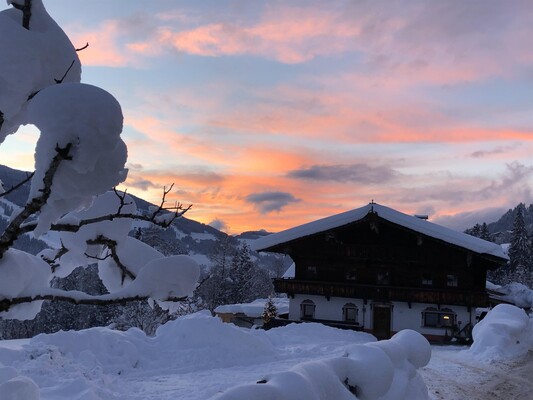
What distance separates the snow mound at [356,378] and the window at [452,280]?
13.2 meters

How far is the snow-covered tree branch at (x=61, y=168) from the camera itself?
3.35 m

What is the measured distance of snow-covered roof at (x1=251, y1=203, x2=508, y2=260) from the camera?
24.1 m

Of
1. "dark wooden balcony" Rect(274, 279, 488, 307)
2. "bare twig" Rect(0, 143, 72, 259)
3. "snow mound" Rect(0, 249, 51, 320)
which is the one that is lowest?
"dark wooden balcony" Rect(274, 279, 488, 307)

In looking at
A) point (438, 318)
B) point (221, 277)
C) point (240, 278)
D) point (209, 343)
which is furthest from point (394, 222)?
point (221, 277)

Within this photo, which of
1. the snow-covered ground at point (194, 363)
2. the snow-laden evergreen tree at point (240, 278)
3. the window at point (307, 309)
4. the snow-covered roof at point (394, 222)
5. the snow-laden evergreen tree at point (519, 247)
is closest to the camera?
the snow-covered ground at point (194, 363)

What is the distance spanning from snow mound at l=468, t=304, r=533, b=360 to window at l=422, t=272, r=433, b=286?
423cm

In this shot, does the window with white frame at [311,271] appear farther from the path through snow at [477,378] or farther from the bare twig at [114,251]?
the bare twig at [114,251]

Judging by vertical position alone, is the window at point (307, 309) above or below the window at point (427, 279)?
below

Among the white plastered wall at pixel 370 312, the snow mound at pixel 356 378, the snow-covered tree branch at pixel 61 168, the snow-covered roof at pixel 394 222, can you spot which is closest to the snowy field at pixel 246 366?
the snow mound at pixel 356 378

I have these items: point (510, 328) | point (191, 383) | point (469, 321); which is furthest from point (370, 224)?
point (191, 383)

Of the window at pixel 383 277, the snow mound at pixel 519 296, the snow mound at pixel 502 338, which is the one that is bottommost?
the snow mound at pixel 502 338

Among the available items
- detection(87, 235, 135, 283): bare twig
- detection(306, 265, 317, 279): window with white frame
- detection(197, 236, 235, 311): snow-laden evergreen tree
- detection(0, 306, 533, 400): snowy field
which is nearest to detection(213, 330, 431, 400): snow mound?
detection(0, 306, 533, 400): snowy field

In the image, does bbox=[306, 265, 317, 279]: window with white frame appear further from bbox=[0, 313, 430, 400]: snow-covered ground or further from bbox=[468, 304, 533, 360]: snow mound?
bbox=[468, 304, 533, 360]: snow mound

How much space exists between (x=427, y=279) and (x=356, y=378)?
18108mm
